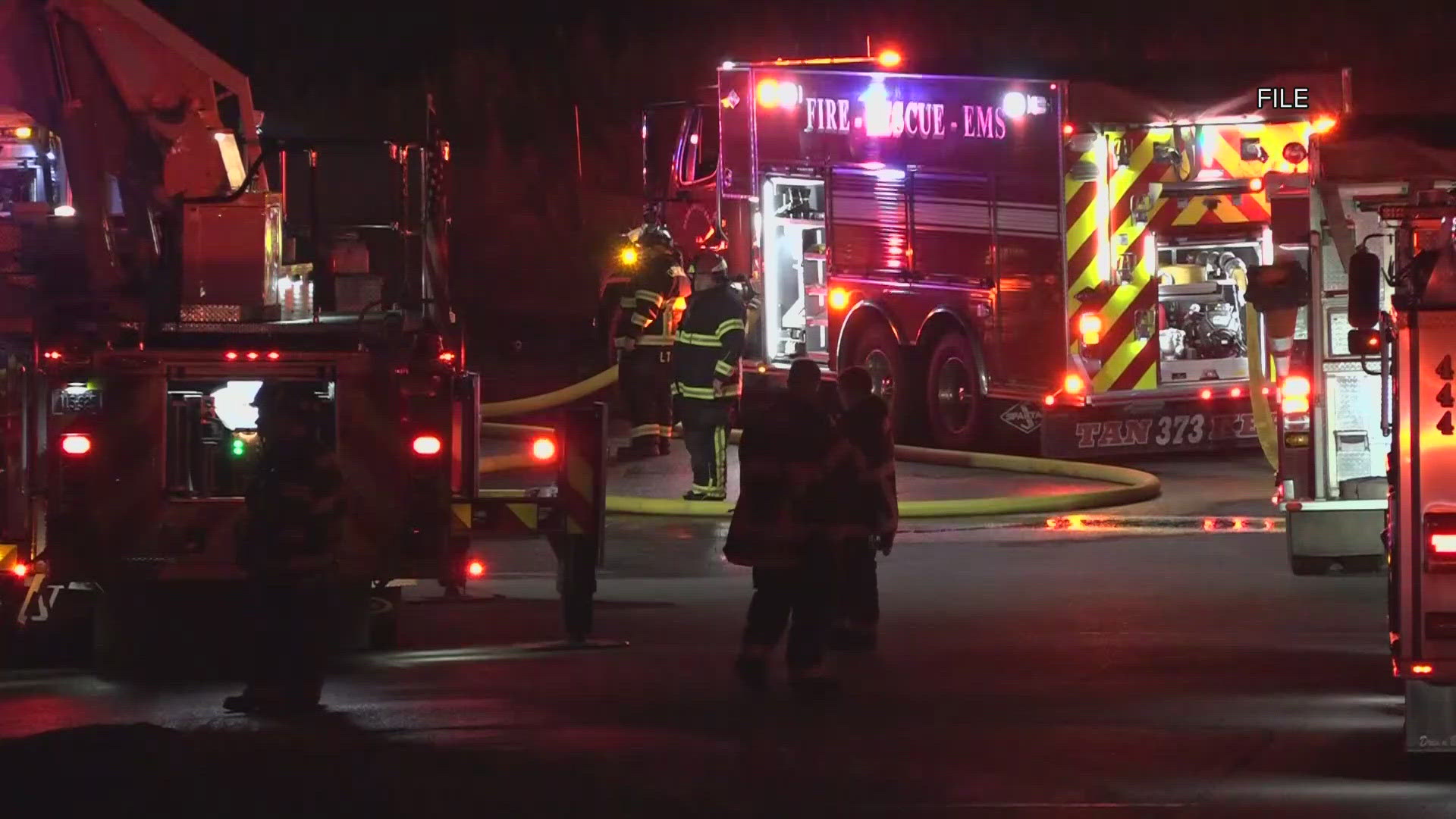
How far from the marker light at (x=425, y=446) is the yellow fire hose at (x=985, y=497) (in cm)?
561

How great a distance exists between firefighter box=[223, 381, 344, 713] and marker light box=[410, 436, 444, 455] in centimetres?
86

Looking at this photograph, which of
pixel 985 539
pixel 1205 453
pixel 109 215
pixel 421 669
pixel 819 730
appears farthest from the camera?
pixel 1205 453

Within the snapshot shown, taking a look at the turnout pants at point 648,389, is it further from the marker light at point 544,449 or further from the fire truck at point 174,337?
the marker light at point 544,449

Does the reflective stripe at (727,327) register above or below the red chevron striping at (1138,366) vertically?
above

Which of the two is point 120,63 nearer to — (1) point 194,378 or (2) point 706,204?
(1) point 194,378

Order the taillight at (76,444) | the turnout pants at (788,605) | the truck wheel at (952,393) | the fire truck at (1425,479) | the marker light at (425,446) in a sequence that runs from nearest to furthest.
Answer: the fire truck at (1425,479), the turnout pants at (788,605), the taillight at (76,444), the marker light at (425,446), the truck wheel at (952,393)

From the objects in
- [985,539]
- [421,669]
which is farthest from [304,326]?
[985,539]

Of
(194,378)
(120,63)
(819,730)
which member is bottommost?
(819,730)

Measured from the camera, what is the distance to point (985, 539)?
14.9 m

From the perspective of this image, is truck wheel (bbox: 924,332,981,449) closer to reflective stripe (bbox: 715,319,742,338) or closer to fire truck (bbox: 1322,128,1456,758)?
reflective stripe (bbox: 715,319,742,338)

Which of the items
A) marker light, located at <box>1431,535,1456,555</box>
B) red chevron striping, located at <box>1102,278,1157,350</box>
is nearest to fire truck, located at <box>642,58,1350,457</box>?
red chevron striping, located at <box>1102,278,1157,350</box>

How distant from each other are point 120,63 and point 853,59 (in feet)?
26.4

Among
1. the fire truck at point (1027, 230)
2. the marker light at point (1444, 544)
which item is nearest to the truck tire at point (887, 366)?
the fire truck at point (1027, 230)

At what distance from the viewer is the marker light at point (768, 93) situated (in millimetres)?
18875
